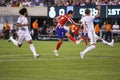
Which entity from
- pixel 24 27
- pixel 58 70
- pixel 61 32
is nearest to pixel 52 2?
pixel 61 32

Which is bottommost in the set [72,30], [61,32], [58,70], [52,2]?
[72,30]

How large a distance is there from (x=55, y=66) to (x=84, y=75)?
3.03m

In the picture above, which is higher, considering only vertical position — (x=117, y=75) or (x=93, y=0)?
(x=117, y=75)

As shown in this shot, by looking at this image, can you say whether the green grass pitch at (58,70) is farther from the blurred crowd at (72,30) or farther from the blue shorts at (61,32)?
the blurred crowd at (72,30)

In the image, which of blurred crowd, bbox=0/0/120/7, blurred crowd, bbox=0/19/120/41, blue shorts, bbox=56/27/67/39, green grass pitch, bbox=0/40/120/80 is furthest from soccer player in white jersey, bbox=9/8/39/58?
blurred crowd, bbox=0/0/120/7

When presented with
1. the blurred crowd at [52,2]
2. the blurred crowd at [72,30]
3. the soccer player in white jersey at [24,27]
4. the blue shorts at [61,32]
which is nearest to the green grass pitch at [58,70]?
the soccer player in white jersey at [24,27]

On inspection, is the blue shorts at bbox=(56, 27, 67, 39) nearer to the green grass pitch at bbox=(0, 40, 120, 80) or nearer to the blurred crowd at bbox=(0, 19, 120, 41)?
the green grass pitch at bbox=(0, 40, 120, 80)

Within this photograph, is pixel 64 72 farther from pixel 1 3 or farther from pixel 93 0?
pixel 1 3

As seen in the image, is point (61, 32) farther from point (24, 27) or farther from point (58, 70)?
point (58, 70)

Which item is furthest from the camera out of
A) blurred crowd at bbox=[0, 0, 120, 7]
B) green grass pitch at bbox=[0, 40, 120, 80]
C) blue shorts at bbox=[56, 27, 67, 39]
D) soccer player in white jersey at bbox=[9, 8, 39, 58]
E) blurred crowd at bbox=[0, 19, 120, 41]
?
blurred crowd at bbox=[0, 0, 120, 7]

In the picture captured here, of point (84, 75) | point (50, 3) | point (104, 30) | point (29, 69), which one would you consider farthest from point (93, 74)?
point (50, 3)

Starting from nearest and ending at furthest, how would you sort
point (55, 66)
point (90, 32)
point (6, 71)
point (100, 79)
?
point (100, 79) → point (6, 71) → point (55, 66) → point (90, 32)

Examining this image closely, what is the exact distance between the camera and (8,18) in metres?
51.5

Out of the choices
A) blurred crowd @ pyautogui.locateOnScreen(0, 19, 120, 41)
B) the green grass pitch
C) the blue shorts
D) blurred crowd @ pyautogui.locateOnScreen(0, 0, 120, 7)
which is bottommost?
blurred crowd @ pyautogui.locateOnScreen(0, 19, 120, 41)
